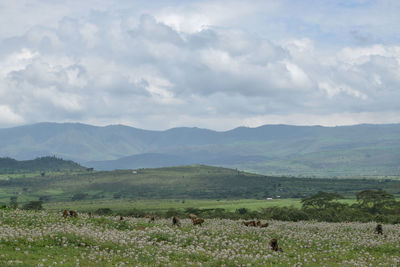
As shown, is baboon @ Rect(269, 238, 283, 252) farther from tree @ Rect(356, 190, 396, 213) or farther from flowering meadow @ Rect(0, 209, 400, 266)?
tree @ Rect(356, 190, 396, 213)

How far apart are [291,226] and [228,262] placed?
877 inches

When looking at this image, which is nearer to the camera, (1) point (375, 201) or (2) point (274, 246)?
(2) point (274, 246)

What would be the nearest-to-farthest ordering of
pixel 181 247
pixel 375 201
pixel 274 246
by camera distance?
pixel 181 247 → pixel 274 246 → pixel 375 201

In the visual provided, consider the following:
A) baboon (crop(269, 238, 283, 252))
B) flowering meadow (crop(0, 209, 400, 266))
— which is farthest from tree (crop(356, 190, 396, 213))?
baboon (crop(269, 238, 283, 252))

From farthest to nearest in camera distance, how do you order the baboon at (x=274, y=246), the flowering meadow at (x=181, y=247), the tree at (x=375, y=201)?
the tree at (x=375, y=201) < the baboon at (x=274, y=246) < the flowering meadow at (x=181, y=247)

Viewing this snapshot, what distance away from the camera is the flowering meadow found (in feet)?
86.6

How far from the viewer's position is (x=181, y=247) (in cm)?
3081

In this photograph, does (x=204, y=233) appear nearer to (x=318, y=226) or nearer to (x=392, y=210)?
(x=318, y=226)

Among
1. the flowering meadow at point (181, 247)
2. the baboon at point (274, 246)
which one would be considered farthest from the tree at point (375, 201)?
the baboon at point (274, 246)

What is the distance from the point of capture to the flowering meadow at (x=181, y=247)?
2639 cm

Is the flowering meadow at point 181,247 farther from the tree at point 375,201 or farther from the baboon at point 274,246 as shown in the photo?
the tree at point 375,201

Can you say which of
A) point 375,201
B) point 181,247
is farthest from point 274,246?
point 375,201

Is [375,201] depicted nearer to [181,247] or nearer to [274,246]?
[274,246]

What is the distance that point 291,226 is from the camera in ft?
155
